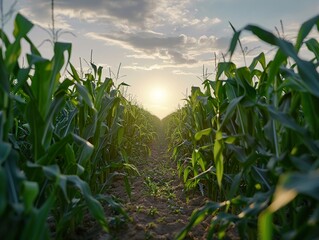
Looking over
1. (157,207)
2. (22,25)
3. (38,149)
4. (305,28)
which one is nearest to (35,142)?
(38,149)

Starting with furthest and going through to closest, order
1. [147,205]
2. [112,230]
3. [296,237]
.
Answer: [147,205] → [112,230] → [296,237]

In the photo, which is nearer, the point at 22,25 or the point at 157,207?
Result: the point at 22,25

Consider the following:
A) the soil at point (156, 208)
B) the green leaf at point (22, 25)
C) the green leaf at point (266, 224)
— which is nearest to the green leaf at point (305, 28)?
the green leaf at point (266, 224)

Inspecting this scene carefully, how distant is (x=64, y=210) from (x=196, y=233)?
0.96 metres

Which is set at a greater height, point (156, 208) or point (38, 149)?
point (38, 149)

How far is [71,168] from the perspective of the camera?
2164 millimetres

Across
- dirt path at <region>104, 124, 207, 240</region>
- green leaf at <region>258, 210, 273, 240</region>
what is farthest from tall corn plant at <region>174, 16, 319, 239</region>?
dirt path at <region>104, 124, 207, 240</region>

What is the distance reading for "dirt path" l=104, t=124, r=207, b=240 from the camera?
A: 8.16 ft

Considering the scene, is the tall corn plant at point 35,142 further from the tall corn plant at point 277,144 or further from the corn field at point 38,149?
the tall corn plant at point 277,144

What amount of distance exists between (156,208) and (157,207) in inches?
8.1

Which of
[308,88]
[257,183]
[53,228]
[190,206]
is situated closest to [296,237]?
[308,88]

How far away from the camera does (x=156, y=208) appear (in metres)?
3.06

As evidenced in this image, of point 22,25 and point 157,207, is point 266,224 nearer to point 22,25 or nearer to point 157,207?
point 22,25

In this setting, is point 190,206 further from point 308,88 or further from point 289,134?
point 308,88
